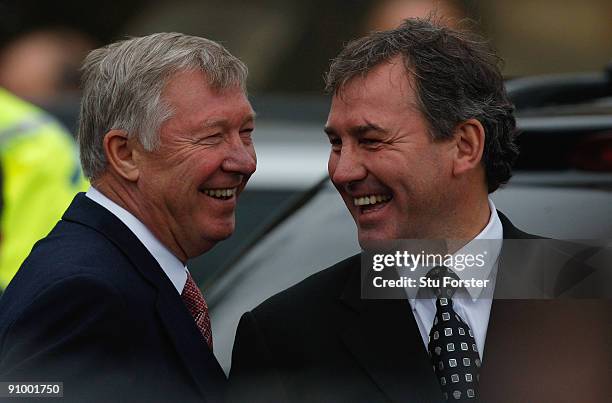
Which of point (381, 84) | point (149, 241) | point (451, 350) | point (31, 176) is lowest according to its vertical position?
point (451, 350)

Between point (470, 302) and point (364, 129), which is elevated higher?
point (364, 129)

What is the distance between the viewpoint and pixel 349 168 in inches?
96.3

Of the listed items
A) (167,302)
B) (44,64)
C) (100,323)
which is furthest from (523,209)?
(44,64)

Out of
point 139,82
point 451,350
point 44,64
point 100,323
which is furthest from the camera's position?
point 44,64

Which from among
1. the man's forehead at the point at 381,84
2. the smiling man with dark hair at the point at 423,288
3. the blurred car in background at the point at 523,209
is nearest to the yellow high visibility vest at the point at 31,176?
the blurred car in background at the point at 523,209

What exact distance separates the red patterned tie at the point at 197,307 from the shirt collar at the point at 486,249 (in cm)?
40

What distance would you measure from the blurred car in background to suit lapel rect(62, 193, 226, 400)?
11cm

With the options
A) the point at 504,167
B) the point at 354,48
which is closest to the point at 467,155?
the point at 504,167

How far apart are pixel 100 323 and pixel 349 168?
534mm

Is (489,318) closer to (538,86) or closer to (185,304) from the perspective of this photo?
(185,304)

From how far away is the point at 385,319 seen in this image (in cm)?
244

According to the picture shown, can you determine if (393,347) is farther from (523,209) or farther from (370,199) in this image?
(523,209)

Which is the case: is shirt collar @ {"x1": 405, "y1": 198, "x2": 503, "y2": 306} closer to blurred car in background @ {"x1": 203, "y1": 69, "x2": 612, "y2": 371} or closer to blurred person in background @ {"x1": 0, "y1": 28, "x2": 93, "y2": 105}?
Result: blurred car in background @ {"x1": 203, "y1": 69, "x2": 612, "y2": 371}

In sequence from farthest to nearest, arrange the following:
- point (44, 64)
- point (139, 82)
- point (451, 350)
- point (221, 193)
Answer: point (44, 64)
point (221, 193)
point (139, 82)
point (451, 350)
